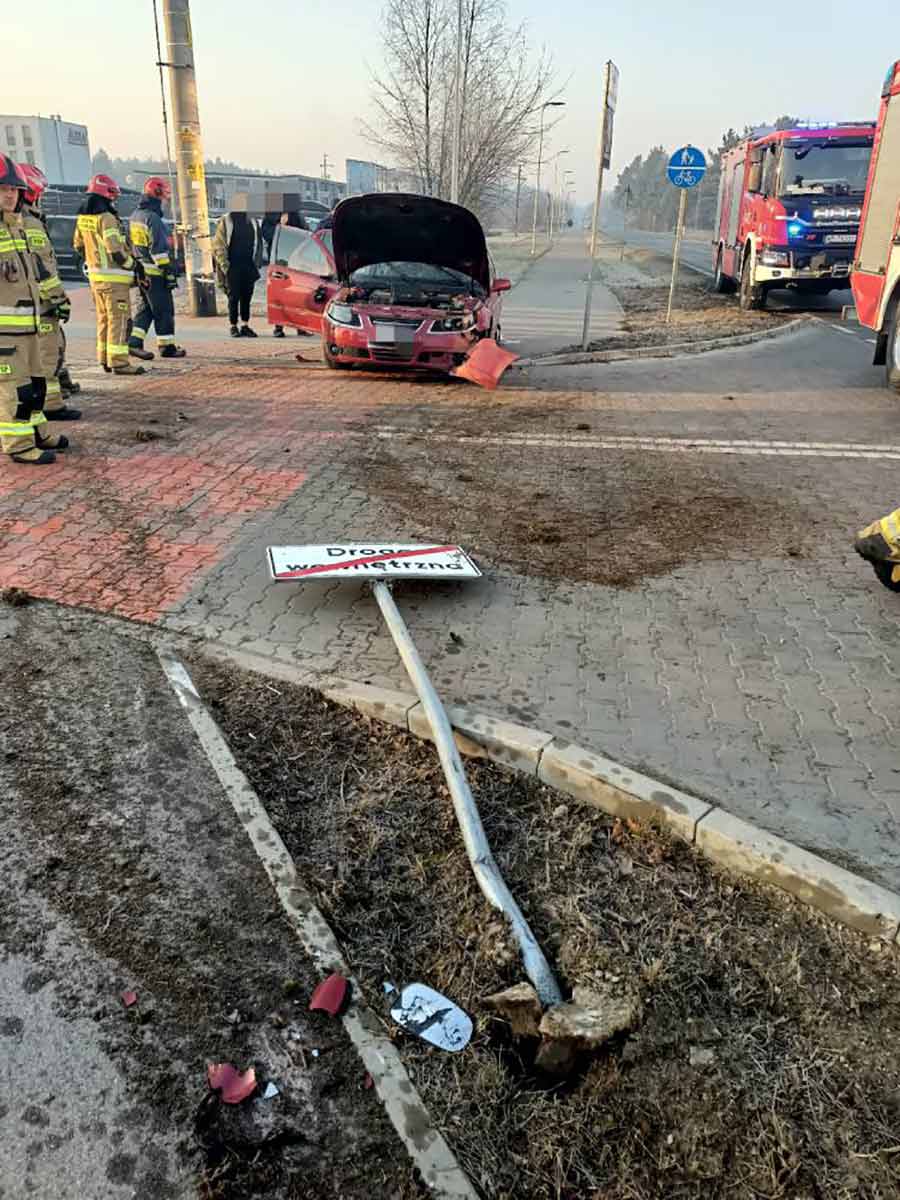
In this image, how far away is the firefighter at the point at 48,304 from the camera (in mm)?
7730

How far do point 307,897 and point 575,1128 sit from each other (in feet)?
3.41

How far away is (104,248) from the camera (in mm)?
9844

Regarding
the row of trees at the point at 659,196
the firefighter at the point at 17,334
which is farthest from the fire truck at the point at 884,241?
the row of trees at the point at 659,196

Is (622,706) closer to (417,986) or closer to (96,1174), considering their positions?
(417,986)

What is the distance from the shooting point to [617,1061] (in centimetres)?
230

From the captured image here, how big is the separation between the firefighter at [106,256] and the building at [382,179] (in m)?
2.75

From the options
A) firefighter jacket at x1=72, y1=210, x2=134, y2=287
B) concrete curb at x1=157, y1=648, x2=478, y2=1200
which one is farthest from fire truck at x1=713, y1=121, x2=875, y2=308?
concrete curb at x1=157, y1=648, x2=478, y2=1200

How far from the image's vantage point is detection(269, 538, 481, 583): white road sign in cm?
471

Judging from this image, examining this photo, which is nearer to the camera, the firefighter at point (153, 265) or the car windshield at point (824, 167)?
the firefighter at point (153, 265)

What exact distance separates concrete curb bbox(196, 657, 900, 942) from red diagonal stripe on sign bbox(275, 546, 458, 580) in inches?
27.8

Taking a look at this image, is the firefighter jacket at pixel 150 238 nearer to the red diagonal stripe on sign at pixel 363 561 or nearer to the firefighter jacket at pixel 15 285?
the firefighter jacket at pixel 15 285

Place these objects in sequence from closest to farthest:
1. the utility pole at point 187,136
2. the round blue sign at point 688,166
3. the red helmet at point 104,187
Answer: the red helmet at point 104,187 → the utility pole at point 187,136 → the round blue sign at point 688,166

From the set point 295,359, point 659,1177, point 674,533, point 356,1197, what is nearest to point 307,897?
point 356,1197

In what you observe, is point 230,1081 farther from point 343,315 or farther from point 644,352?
point 644,352
